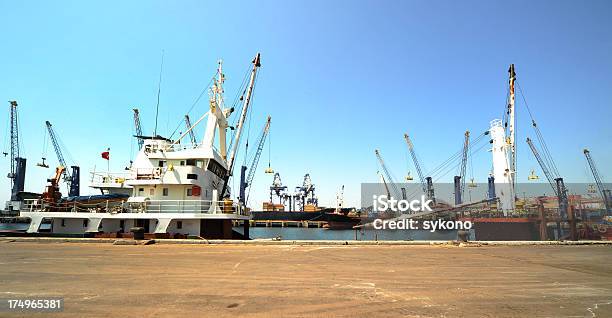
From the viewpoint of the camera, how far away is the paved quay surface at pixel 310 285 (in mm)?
6934

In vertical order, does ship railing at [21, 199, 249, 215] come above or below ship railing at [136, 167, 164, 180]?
below

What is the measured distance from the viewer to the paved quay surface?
693 centimetres

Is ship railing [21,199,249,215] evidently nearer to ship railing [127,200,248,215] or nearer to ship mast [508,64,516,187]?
ship railing [127,200,248,215]

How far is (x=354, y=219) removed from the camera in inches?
4567

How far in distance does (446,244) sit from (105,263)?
19.2m

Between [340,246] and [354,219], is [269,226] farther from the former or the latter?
[340,246]

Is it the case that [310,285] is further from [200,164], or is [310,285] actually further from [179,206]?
[200,164]

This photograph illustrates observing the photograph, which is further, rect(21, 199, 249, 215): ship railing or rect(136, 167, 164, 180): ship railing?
rect(136, 167, 164, 180): ship railing

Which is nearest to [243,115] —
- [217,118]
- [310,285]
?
[217,118]
